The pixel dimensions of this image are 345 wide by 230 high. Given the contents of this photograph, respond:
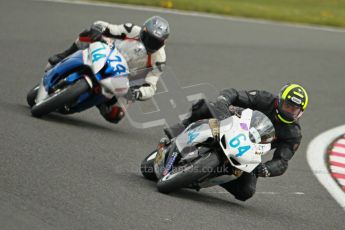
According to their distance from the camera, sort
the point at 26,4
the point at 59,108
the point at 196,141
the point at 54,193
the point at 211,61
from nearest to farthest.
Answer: the point at 54,193
the point at 196,141
the point at 59,108
the point at 211,61
the point at 26,4

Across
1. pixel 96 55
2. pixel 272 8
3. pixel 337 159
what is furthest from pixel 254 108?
pixel 272 8

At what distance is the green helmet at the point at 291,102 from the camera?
7.99 metres

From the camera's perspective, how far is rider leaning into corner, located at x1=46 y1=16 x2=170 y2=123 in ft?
33.1

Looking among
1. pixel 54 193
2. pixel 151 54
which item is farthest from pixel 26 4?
pixel 54 193

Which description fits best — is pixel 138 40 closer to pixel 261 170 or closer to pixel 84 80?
pixel 84 80

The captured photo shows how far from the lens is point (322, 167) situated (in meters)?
10.6

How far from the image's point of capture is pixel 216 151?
743cm

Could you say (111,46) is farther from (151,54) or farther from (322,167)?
(322,167)

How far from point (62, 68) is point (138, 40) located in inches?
40.0

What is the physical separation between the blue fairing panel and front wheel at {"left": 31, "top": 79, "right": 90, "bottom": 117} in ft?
0.80

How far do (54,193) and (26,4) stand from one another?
414 inches

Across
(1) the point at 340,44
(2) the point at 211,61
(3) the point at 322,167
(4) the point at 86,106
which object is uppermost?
(4) the point at 86,106

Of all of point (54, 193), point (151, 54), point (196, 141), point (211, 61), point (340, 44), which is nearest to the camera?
point (54, 193)

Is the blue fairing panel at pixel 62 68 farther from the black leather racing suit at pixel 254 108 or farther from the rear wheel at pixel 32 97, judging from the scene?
the black leather racing suit at pixel 254 108
